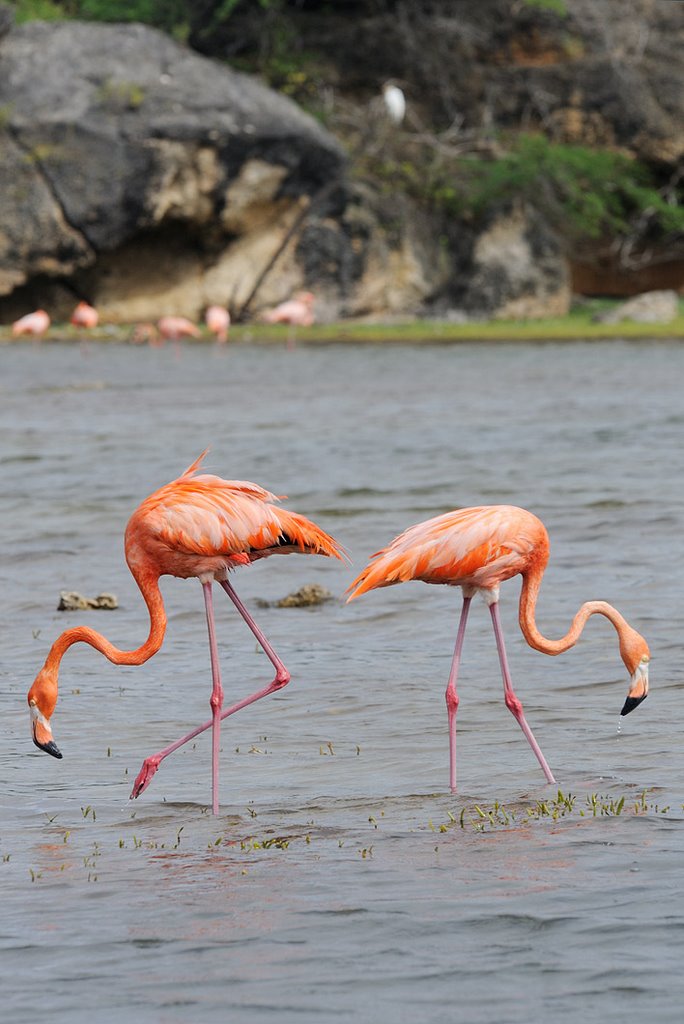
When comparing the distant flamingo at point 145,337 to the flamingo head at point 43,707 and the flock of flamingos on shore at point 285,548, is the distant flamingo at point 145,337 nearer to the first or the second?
the flock of flamingos on shore at point 285,548

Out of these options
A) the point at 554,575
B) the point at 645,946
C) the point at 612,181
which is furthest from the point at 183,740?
the point at 612,181

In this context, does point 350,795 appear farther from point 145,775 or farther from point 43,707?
point 43,707

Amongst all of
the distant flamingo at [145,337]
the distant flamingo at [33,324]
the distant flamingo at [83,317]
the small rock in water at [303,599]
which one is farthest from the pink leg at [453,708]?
the distant flamingo at [145,337]

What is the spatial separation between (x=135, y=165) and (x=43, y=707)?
25970mm

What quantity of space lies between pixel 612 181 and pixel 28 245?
11811 millimetres

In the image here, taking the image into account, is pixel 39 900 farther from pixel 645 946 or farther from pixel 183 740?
pixel 645 946

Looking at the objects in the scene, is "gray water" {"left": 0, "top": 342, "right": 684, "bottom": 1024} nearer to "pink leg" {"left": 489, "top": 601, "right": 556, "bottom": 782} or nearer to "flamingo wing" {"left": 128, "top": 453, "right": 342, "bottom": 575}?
"pink leg" {"left": 489, "top": 601, "right": 556, "bottom": 782}

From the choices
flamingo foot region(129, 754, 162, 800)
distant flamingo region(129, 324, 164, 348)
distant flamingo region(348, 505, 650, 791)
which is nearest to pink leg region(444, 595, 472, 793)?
distant flamingo region(348, 505, 650, 791)

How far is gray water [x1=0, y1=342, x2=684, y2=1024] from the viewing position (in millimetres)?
4141

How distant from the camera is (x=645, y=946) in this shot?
14.0 ft

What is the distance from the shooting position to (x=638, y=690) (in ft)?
18.6

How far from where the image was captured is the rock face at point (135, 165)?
100ft

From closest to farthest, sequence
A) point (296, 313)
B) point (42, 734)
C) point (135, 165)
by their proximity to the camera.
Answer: point (42, 734) < point (296, 313) < point (135, 165)

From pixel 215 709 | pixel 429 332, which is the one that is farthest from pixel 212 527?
pixel 429 332
